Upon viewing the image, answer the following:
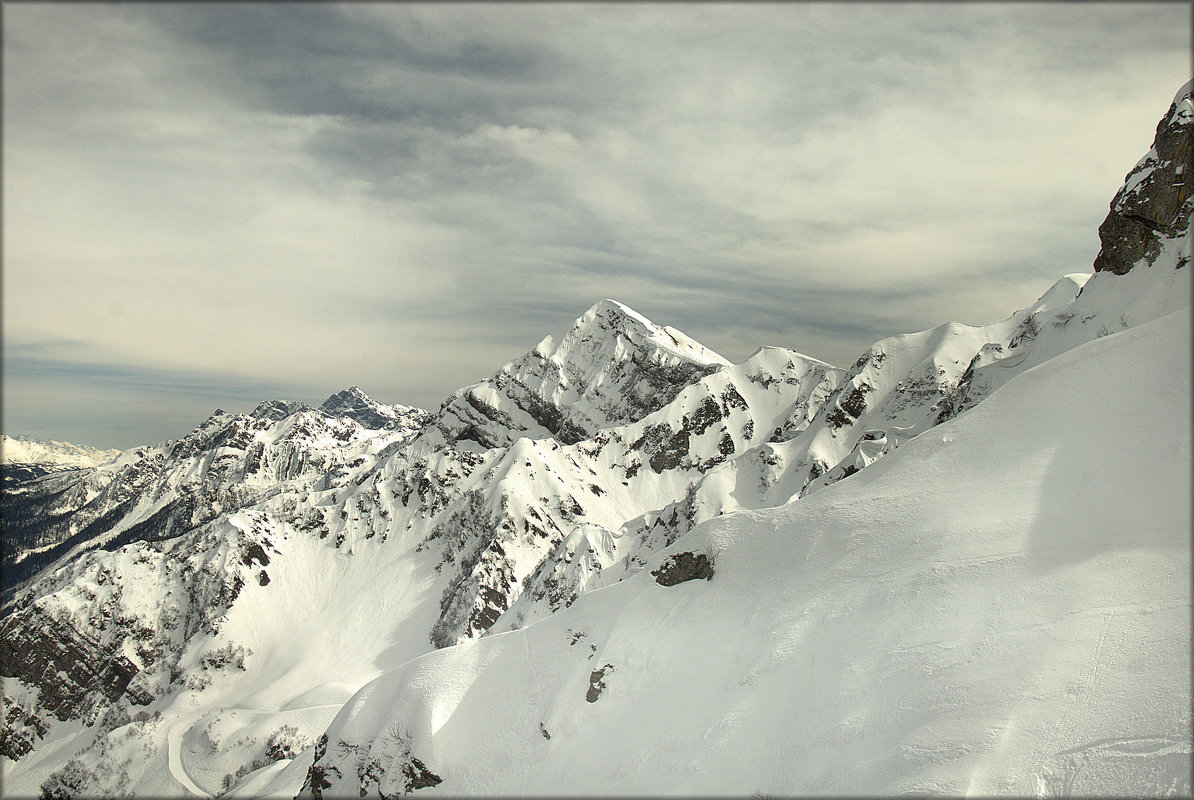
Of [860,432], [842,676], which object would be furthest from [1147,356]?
[860,432]

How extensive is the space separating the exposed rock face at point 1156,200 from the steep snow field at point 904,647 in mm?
26591

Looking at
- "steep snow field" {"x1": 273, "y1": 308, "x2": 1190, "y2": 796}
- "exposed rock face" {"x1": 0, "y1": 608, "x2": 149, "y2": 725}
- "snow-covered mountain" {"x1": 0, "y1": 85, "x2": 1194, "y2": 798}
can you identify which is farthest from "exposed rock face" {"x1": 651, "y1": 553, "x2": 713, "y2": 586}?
"exposed rock face" {"x1": 0, "y1": 608, "x2": 149, "y2": 725}

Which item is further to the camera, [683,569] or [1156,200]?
[1156,200]

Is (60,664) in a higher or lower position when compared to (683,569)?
lower

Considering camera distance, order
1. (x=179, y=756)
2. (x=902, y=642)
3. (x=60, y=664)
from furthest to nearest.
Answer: (x=60, y=664)
(x=179, y=756)
(x=902, y=642)

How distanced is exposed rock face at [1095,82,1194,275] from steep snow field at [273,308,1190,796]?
2659 centimetres

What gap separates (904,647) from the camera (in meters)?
25.8

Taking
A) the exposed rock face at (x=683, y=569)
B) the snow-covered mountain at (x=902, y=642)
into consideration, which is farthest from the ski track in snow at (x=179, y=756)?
the exposed rock face at (x=683, y=569)

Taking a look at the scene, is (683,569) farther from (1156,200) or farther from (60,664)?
(60,664)

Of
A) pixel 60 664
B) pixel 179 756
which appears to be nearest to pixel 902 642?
pixel 179 756

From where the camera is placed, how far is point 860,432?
121625mm

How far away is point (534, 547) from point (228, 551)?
6918 cm

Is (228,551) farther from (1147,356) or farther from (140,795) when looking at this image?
(1147,356)

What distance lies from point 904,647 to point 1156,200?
172 ft
